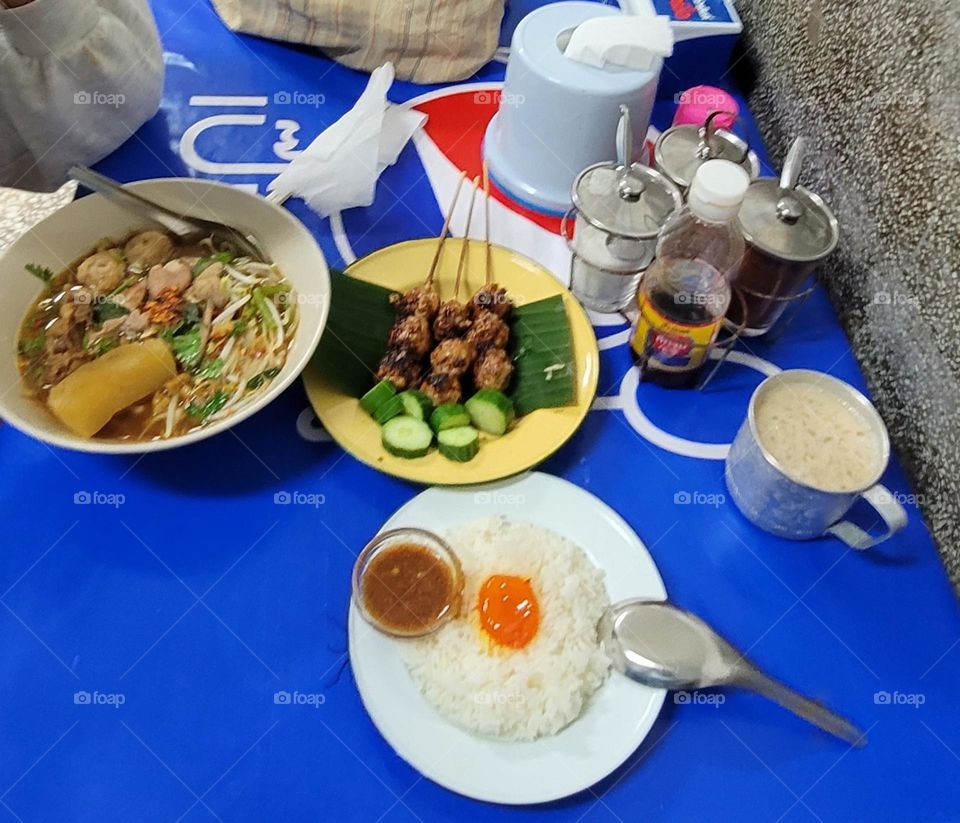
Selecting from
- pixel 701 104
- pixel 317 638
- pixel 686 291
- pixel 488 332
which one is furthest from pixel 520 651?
pixel 701 104

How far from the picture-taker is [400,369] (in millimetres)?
1229

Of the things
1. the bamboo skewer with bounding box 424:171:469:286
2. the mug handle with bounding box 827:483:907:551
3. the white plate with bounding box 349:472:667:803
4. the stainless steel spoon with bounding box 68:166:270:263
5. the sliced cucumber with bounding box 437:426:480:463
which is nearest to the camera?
the white plate with bounding box 349:472:667:803

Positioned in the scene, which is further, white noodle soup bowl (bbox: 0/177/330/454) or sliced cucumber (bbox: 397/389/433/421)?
sliced cucumber (bbox: 397/389/433/421)

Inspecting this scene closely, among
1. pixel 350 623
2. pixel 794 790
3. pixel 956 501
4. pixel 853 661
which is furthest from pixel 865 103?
pixel 350 623

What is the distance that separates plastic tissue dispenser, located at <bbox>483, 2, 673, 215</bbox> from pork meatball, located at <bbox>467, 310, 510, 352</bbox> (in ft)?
1.12

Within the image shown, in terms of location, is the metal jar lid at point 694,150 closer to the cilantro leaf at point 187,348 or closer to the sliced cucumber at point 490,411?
the sliced cucumber at point 490,411

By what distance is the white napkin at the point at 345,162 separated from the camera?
57.2 inches

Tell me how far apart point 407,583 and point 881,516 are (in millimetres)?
689

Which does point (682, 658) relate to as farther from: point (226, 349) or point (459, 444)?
point (226, 349)

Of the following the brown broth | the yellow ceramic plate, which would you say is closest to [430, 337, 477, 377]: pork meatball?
the yellow ceramic plate

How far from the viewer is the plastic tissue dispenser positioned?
1327mm

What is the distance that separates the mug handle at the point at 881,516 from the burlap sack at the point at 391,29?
125 centimetres

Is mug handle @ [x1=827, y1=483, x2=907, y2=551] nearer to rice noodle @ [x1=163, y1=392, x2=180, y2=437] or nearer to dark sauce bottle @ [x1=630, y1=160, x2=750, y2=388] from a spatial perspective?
dark sauce bottle @ [x1=630, y1=160, x2=750, y2=388]

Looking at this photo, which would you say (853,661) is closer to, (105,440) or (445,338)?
(445,338)
